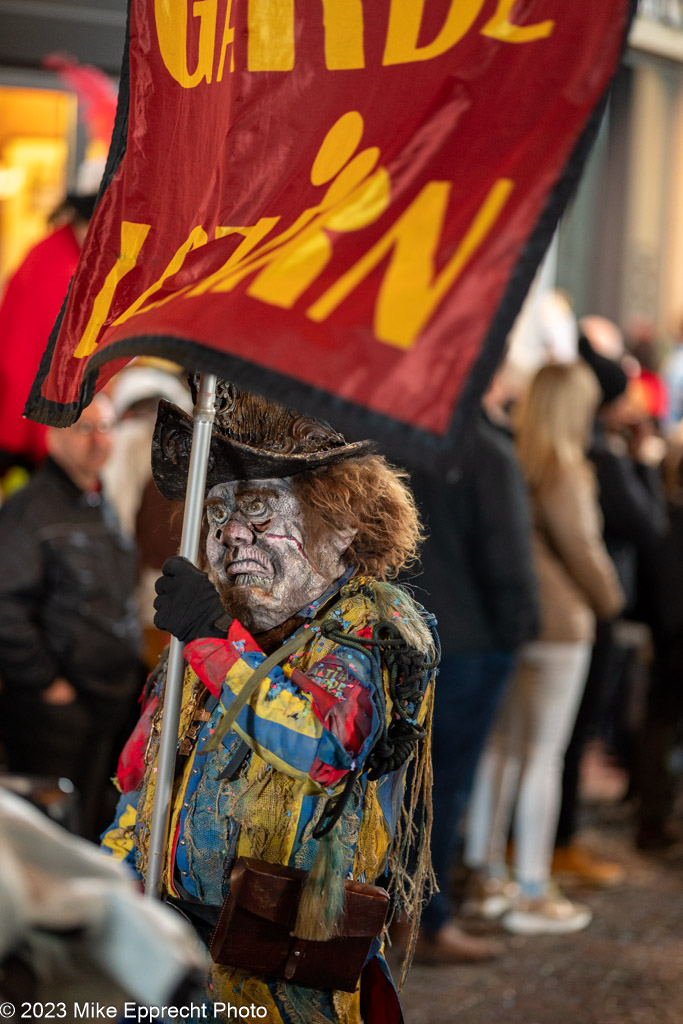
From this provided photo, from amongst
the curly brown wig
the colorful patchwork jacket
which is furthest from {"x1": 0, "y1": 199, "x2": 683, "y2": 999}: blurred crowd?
the colorful patchwork jacket

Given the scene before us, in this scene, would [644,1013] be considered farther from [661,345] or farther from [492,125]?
[661,345]

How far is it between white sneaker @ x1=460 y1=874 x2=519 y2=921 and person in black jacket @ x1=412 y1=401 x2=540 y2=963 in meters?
0.79

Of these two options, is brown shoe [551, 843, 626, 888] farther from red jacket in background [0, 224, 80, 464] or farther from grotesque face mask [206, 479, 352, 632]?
grotesque face mask [206, 479, 352, 632]

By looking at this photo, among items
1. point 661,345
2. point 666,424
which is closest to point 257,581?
point 666,424

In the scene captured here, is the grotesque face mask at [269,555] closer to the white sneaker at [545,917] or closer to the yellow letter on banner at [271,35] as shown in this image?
the yellow letter on banner at [271,35]

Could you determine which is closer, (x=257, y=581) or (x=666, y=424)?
(x=257, y=581)

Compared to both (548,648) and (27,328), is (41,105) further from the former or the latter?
(548,648)

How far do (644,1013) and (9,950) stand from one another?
11.6ft

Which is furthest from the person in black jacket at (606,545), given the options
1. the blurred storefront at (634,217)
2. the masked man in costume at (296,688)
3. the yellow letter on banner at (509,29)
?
the blurred storefront at (634,217)

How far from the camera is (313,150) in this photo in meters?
1.92

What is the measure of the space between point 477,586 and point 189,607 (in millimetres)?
2493

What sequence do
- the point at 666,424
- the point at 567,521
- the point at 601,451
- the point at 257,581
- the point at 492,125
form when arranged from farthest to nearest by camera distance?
the point at 666,424 → the point at 601,451 → the point at 567,521 → the point at 257,581 → the point at 492,125

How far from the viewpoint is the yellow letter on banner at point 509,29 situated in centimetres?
161

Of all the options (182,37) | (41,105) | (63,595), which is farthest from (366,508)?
(41,105)
